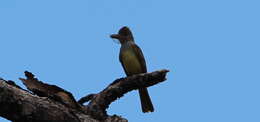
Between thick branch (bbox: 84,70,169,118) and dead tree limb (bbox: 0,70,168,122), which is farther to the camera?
thick branch (bbox: 84,70,169,118)

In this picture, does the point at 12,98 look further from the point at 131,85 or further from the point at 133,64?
the point at 133,64

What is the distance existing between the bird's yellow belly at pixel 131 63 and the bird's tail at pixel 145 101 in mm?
601

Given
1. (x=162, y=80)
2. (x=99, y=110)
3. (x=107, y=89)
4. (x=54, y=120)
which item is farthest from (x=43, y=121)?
(x=162, y=80)

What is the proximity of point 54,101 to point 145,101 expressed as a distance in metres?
4.92

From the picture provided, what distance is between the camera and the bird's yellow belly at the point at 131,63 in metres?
8.76

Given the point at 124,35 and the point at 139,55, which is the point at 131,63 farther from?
the point at 124,35

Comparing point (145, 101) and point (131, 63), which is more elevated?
point (131, 63)

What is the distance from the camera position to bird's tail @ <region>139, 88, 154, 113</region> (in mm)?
7807

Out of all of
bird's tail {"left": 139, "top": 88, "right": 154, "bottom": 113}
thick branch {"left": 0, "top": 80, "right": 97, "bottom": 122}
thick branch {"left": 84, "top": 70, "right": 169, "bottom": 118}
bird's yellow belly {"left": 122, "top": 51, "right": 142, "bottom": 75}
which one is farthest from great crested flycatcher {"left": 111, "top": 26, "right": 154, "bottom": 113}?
thick branch {"left": 0, "top": 80, "right": 97, "bottom": 122}

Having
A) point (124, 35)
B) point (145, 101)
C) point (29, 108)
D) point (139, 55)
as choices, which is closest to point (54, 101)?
point (29, 108)

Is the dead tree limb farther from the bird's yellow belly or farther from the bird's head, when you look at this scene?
the bird's head

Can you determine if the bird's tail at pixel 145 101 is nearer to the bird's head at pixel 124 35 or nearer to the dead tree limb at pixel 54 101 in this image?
the bird's head at pixel 124 35

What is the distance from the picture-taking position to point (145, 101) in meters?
7.98

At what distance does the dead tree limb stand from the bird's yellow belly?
4987mm
